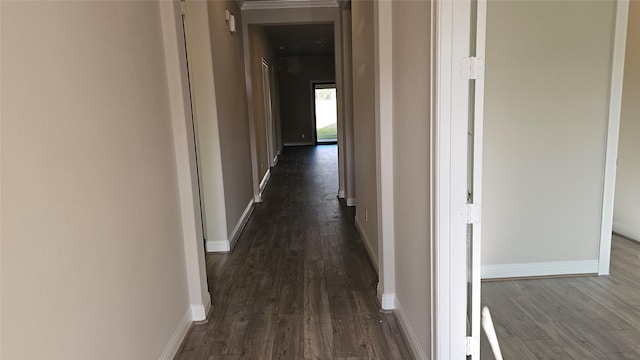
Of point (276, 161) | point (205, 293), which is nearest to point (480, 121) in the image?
point (205, 293)

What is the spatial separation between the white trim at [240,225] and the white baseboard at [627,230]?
3641 mm

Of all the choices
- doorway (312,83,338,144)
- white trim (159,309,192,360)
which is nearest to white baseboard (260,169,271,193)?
white trim (159,309,192,360)

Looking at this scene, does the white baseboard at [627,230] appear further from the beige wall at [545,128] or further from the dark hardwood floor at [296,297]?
the dark hardwood floor at [296,297]

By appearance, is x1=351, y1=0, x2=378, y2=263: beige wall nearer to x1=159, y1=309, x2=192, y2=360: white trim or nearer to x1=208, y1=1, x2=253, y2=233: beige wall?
x1=208, y1=1, x2=253, y2=233: beige wall

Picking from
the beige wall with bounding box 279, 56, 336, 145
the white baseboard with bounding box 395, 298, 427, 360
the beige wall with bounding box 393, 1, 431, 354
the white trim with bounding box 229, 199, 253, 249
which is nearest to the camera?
the beige wall with bounding box 393, 1, 431, 354

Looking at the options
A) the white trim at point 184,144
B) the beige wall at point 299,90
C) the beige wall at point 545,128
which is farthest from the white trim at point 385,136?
the beige wall at point 299,90

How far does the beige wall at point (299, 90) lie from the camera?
13.1m

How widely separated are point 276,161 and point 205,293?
295 inches

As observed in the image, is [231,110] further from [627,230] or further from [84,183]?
[627,230]

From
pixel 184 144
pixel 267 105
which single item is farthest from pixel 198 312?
pixel 267 105

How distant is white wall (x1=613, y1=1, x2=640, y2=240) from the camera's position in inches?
149

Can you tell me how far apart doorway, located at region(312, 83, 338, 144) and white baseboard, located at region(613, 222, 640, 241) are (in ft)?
33.9

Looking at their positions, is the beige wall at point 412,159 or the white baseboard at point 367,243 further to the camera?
the white baseboard at point 367,243

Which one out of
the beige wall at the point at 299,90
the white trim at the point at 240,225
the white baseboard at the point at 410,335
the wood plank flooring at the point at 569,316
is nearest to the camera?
the white baseboard at the point at 410,335
